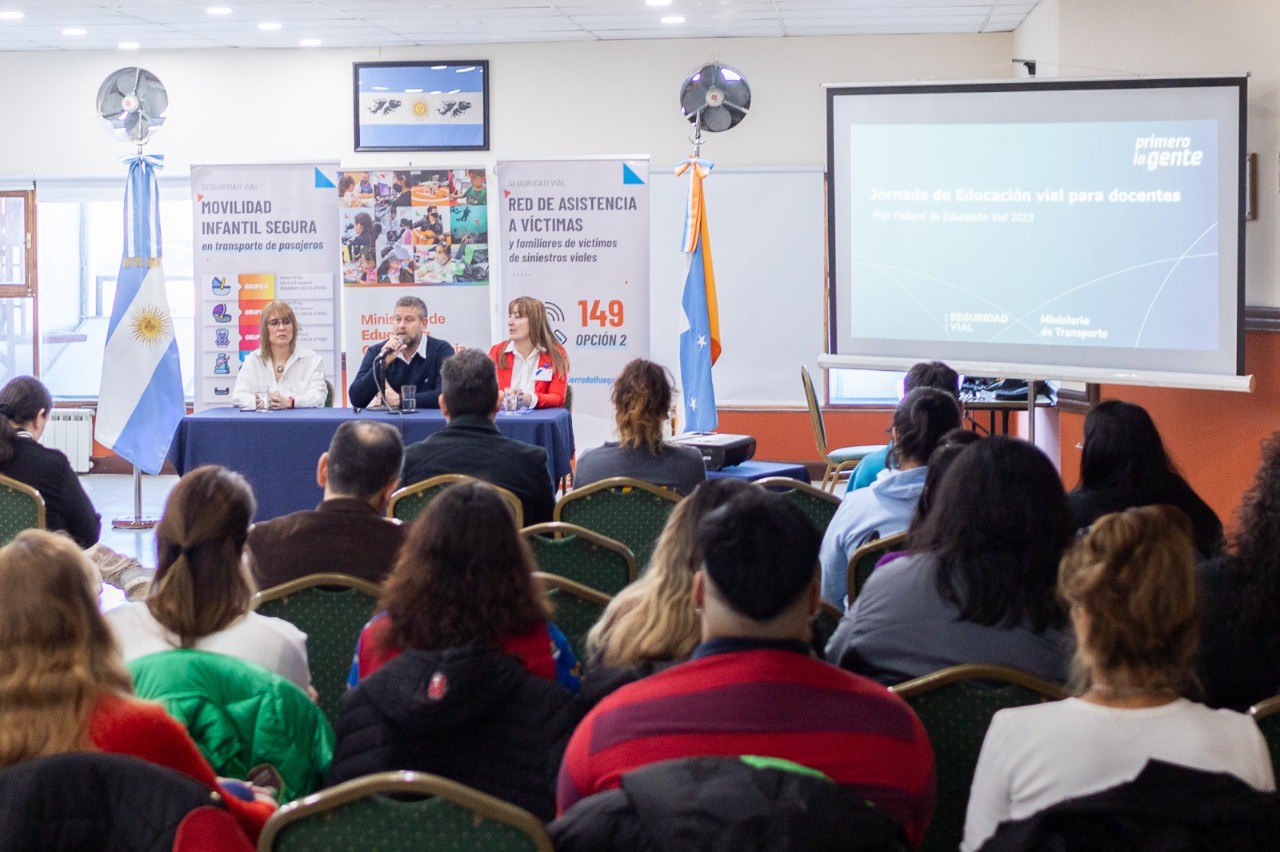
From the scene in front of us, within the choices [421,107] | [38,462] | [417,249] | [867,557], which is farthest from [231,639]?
[421,107]

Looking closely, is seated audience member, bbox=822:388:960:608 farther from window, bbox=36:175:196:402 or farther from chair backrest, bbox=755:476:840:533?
window, bbox=36:175:196:402

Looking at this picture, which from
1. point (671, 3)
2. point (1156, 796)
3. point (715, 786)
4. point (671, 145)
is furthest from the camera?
point (671, 145)

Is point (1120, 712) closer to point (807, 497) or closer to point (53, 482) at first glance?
point (807, 497)

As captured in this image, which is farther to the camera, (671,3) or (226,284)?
(671,3)

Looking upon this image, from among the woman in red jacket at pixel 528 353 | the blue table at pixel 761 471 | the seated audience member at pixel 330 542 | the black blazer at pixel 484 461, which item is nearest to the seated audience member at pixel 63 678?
the seated audience member at pixel 330 542

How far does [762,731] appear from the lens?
5.18ft

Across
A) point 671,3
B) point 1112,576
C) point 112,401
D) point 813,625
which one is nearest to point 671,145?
point 671,3

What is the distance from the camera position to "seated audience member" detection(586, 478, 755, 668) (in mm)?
2082

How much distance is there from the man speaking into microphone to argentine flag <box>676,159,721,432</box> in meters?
1.52

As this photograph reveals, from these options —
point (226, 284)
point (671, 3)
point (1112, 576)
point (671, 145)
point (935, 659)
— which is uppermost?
point (671, 3)

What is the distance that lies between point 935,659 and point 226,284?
Answer: 613 cm

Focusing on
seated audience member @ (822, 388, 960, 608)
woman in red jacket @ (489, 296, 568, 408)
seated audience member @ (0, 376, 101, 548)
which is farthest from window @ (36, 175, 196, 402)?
seated audience member @ (822, 388, 960, 608)

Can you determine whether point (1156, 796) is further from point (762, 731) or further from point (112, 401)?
point (112, 401)

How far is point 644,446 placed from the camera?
452 cm
